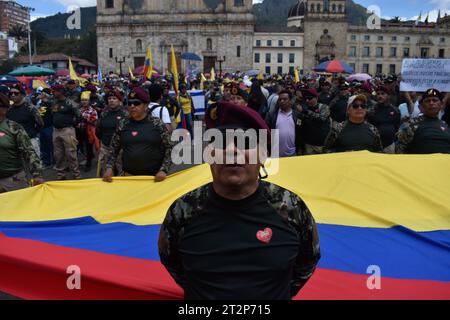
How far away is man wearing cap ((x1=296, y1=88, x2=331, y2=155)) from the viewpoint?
7219mm

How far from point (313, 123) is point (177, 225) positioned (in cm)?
538

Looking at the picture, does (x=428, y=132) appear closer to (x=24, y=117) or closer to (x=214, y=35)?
(x=24, y=117)

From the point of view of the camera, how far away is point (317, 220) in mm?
4172

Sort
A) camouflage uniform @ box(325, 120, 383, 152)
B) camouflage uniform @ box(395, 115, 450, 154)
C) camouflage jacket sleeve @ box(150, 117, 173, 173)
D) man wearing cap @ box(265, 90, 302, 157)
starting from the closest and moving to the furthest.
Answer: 1. camouflage jacket sleeve @ box(150, 117, 173, 173)
2. camouflage uniform @ box(395, 115, 450, 154)
3. camouflage uniform @ box(325, 120, 383, 152)
4. man wearing cap @ box(265, 90, 302, 157)

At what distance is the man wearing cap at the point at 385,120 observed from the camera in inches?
297

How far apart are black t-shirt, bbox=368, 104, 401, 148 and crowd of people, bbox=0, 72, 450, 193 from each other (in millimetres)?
16

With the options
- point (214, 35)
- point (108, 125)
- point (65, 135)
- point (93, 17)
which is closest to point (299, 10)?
point (214, 35)

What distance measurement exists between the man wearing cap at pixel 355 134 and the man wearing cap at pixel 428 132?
391 mm

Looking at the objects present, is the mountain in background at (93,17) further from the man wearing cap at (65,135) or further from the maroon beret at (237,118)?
the maroon beret at (237,118)

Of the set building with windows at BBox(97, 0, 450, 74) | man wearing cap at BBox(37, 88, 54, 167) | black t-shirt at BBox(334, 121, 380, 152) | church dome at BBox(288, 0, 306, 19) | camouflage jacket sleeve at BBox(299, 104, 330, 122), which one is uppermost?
church dome at BBox(288, 0, 306, 19)

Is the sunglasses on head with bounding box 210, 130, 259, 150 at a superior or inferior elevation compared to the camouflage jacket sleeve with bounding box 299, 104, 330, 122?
superior

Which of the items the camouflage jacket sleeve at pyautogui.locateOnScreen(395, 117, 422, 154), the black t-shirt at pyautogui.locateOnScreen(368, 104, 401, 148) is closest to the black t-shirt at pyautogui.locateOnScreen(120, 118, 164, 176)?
the camouflage jacket sleeve at pyautogui.locateOnScreen(395, 117, 422, 154)

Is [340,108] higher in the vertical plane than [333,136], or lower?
higher

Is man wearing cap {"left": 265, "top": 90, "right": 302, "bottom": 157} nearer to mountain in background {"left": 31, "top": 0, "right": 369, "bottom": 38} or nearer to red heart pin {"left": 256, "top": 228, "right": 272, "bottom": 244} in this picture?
red heart pin {"left": 256, "top": 228, "right": 272, "bottom": 244}
